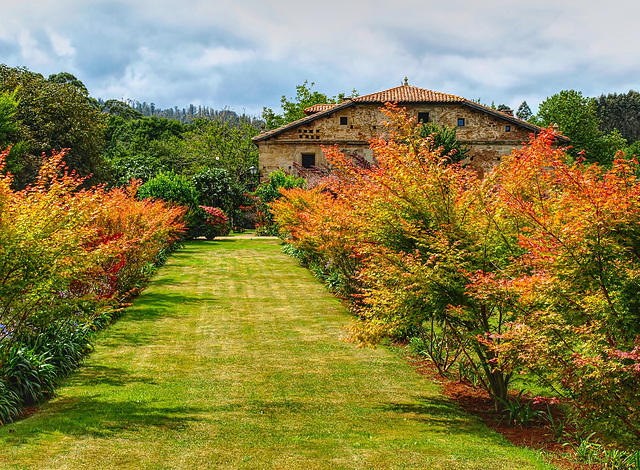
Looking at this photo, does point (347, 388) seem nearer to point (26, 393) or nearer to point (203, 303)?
point (26, 393)

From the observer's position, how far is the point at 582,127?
55.2 metres

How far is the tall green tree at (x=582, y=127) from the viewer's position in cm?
5428

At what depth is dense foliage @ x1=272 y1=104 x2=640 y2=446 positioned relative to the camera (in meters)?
5.09

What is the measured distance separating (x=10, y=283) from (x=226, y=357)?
13.3ft

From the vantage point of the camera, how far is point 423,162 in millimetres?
8234

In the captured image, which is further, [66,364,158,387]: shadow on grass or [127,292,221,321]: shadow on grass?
[127,292,221,321]: shadow on grass

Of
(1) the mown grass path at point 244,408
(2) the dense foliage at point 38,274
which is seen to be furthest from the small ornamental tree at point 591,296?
(2) the dense foliage at point 38,274

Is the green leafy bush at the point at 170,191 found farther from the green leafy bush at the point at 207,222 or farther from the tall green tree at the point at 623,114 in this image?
the tall green tree at the point at 623,114

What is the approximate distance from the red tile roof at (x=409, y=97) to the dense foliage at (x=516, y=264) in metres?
29.8

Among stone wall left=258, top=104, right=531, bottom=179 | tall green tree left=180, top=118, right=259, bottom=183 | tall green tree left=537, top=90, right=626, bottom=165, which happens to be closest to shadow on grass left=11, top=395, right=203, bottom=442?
stone wall left=258, top=104, right=531, bottom=179

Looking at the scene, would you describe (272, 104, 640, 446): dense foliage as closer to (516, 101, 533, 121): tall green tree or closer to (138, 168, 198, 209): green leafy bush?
(138, 168, 198, 209): green leafy bush

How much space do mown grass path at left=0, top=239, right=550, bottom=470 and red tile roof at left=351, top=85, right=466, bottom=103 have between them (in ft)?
93.6

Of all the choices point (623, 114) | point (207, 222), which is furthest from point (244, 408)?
point (623, 114)

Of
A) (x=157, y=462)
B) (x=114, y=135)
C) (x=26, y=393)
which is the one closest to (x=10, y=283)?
(x=26, y=393)
